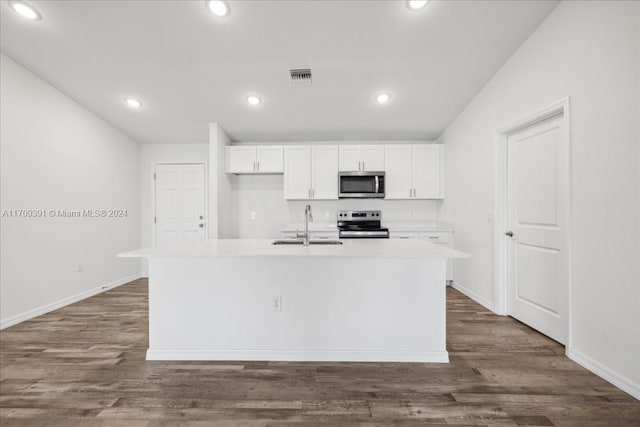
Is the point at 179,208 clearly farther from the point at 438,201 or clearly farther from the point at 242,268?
the point at 438,201

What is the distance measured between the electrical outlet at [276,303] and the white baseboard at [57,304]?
8.97ft

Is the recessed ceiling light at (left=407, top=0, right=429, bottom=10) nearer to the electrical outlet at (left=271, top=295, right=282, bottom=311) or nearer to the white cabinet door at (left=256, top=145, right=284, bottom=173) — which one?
the electrical outlet at (left=271, top=295, right=282, bottom=311)

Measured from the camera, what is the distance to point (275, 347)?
7.23 ft

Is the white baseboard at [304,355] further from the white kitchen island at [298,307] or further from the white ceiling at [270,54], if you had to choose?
the white ceiling at [270,54]

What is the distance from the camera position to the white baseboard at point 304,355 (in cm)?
216

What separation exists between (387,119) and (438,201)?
1674 mm

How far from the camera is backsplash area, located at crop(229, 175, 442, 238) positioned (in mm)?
4906

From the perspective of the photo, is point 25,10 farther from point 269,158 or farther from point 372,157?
point 372,157

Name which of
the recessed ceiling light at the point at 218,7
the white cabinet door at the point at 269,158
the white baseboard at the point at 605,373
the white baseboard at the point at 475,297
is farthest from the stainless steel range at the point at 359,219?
the recessed ceiling light at the point at 218,7

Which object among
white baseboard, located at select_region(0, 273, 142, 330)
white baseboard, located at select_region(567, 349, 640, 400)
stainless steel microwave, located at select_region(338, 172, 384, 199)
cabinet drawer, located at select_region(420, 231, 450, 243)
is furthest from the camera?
stainless steel microwave, located at select_region(338, 172, 384, 199)

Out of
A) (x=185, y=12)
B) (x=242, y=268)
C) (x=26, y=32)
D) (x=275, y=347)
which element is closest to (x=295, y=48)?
(x=185, y=12)

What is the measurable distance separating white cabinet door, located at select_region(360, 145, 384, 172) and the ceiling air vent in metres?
1.55

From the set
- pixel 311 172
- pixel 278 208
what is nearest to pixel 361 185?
pixel 311 172

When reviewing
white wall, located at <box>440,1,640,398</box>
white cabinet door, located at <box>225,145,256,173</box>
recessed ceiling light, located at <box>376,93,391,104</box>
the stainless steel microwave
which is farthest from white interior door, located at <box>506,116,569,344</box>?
white cabinet door, located at <box>225,145,256,173</box>
